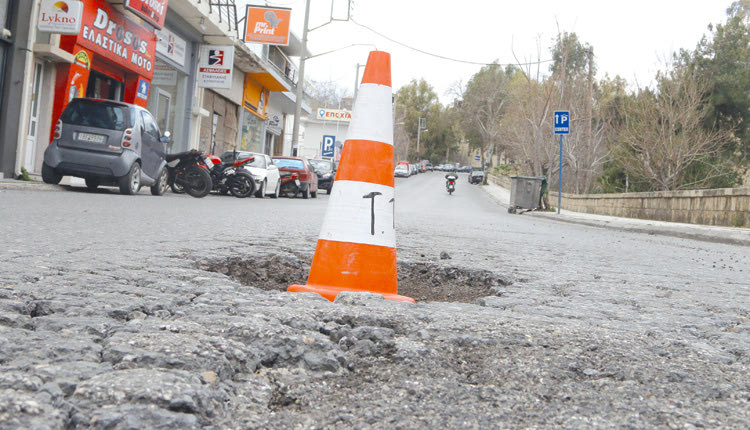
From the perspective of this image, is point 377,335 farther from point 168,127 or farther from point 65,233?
point 168,127

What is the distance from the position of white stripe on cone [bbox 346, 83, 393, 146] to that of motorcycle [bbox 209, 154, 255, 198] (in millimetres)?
13820

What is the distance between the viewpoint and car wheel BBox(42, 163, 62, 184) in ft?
39.0

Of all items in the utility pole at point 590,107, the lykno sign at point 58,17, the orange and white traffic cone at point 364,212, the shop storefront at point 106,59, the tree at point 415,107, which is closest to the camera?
the orange and white traffic cone at point 364,212

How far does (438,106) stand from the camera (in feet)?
332

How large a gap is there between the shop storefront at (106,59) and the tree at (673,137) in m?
15.6

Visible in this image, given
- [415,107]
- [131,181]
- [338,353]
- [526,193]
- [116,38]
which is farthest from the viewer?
[415,107]

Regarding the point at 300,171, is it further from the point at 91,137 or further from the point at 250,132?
the point at 250,132

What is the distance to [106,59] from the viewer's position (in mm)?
16094

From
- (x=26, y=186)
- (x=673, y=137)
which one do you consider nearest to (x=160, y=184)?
(x=26, y=186)

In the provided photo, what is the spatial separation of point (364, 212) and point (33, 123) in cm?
1295

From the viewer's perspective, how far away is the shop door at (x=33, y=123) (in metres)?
13.8

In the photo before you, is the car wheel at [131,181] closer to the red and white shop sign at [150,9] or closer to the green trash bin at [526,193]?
the red and white shop sign at [150,9]

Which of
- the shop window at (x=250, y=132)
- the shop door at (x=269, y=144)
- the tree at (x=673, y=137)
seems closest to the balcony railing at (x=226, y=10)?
the shop window at (x=250, y=132)

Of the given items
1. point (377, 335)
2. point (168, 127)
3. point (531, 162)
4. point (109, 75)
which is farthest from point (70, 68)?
point (531, 162)
